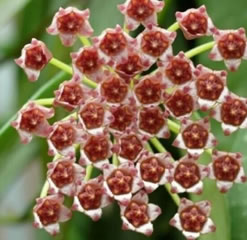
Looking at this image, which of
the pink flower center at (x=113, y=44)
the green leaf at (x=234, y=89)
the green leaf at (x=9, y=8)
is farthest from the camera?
the green leaf at (x=9, y=8)

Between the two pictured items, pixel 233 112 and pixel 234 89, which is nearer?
pixel 233 112

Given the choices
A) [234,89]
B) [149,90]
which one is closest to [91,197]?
[149,90]

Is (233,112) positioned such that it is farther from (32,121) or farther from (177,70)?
(32,121)

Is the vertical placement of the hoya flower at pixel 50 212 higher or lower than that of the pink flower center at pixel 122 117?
lower

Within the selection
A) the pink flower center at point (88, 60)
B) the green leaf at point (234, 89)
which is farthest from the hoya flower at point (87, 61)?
the green leaf at point (234, 89)

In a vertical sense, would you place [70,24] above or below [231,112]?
above

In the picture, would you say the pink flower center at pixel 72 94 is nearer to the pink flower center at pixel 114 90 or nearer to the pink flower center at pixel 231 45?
the pink flower center at pixel 114 90

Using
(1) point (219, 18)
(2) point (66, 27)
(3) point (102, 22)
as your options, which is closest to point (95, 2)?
(3) point (102, 22)
